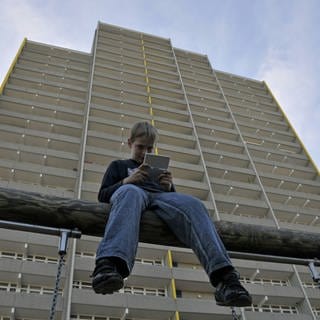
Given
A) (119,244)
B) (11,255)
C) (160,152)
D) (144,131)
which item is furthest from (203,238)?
(160,152)

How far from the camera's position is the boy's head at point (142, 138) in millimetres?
2689

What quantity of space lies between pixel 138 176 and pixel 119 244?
2.28 ft

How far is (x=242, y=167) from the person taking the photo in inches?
1359

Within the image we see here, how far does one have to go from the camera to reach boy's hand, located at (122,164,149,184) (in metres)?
2.48

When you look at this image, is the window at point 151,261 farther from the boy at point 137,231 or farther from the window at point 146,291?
the boy at point 137,231

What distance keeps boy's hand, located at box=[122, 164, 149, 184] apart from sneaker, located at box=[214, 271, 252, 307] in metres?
0.87

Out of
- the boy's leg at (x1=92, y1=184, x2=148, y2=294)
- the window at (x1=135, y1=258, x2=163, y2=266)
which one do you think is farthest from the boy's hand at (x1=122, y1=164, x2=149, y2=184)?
the window at (x1=135, y1=258, x2=163, y2=266)

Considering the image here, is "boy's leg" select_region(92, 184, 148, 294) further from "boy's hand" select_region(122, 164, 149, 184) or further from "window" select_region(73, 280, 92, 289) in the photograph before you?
"window" select_region(73, 280, 92, 289)

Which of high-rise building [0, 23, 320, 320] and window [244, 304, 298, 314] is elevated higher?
high-rise building [0, 23, 320, 320]

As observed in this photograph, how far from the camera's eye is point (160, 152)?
3147 cm

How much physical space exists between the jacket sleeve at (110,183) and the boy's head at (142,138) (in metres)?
0.19

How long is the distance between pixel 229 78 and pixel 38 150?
28.5 meters

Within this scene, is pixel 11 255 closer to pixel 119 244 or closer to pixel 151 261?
pixel 151 261

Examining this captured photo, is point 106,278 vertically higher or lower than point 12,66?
lower
